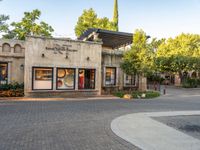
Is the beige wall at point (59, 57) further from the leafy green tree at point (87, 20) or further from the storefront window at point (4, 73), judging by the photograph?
the leafy green tree at point (87, 20)

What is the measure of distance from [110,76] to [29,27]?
19.1 meters

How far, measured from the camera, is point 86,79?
61.9 feet

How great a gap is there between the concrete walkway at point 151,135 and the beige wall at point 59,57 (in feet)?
31.3

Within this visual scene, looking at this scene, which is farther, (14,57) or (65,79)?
(65,79)

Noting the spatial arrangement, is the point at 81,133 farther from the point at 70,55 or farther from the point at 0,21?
the point at 0,21

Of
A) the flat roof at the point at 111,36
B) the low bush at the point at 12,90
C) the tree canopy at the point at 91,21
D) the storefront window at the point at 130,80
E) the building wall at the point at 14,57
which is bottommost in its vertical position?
the low bush at the point at 12,90

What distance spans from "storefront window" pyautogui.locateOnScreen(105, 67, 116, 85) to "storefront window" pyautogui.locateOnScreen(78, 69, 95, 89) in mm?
1831

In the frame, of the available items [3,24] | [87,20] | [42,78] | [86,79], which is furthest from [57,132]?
[87,20]

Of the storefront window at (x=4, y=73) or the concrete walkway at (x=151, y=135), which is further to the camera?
the storefront window at (x=4, y=73)

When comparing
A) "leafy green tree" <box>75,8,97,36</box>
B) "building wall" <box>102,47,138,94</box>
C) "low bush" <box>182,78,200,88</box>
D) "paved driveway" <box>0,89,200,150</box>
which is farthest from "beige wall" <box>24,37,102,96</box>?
"low bush" <box>182,78,200,88</box>

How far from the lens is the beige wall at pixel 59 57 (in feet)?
53.2

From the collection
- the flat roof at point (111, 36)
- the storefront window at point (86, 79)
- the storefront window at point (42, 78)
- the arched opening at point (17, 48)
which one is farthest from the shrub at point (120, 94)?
the arched opening at point (17, 48)

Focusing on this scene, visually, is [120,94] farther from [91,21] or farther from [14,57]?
[91,21]

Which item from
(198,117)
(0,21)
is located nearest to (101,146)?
(198,117)
